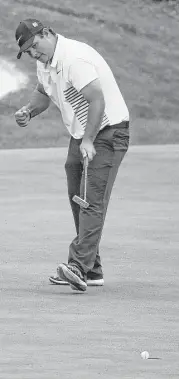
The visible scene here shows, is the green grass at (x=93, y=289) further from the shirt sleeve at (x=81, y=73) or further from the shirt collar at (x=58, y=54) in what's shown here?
the shirt collar at (x=58, y=54)

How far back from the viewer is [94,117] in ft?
32.2

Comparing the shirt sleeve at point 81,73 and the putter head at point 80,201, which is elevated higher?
the shirt sleeve at point 81,73

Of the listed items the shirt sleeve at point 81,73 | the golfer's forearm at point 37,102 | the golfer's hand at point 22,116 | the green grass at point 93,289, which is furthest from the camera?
the golfer's forearm at point 37,102

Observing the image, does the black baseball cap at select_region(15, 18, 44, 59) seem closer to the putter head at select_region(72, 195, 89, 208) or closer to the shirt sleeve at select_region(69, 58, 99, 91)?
the shirt sleeve at select_region(69, 58, 99, 91)

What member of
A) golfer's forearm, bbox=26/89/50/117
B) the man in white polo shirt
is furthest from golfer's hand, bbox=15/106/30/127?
the man in white polo shirt

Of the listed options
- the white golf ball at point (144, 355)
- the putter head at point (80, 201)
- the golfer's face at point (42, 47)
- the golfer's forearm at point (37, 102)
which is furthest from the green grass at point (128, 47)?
the white golf ball at point (144, 355)

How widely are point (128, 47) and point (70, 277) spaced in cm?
1764

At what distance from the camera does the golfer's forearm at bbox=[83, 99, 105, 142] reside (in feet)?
32.2

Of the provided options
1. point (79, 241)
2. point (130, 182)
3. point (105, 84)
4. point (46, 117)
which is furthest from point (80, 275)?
point (46, 117)

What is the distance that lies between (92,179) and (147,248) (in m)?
2.21

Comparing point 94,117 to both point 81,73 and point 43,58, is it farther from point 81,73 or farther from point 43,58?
point 43,58

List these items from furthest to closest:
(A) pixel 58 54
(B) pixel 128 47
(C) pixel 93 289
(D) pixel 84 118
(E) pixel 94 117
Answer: (B) pixel 128 47 → (C) pixel 93 289 → (D) pixel 84 118 → (A) pixel 58 54 → (E) pixel 94 117

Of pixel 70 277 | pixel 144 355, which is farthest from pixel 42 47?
pixel 144 355

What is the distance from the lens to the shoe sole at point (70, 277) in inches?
391
